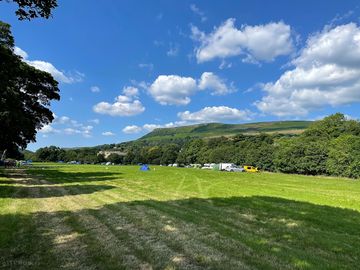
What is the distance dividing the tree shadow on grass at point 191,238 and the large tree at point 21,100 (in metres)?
16.7

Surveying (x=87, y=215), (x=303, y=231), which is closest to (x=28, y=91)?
(x=87, y=215)

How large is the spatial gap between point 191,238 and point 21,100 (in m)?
31.8

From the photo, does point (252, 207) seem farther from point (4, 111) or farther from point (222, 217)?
point (4, 111)

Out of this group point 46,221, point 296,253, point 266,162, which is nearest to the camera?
point 296,253

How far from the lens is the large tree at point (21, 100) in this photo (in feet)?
91.9

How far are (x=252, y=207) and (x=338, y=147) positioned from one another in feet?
230

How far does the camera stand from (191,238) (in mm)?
10031

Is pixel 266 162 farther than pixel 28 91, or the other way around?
pixel 266 162

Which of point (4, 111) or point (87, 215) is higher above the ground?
point (4, 111)

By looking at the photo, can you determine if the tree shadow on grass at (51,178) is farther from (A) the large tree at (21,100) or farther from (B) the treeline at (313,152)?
(B) the treeline at (313,152)

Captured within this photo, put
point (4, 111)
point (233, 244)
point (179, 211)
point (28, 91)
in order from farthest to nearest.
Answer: point (28, 91) < point (4, 111) < point (179, 211) < point (233, 244)

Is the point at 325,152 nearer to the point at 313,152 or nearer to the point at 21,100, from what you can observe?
the point at 313,152

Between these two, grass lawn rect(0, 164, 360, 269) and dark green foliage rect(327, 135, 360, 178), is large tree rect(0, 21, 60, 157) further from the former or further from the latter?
dark green foliage rect(327, 135, 360, 178)

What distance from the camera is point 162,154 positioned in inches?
7790
